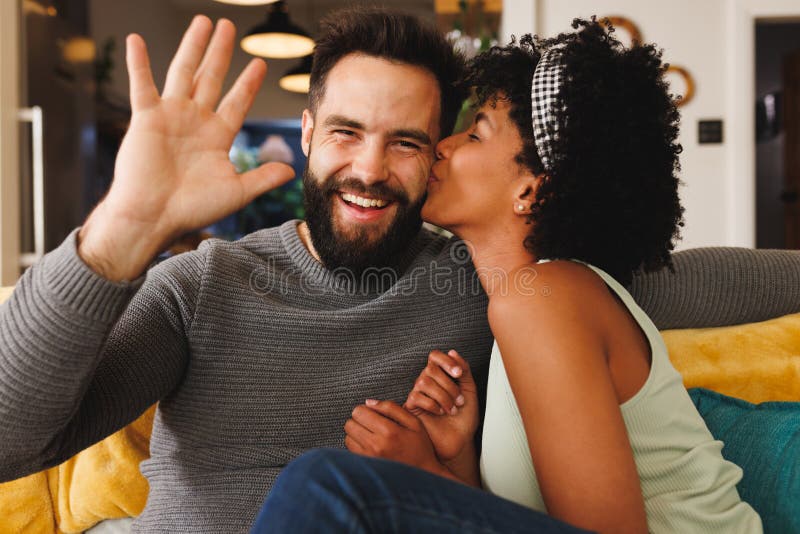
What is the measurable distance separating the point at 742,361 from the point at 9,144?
11.3 feet

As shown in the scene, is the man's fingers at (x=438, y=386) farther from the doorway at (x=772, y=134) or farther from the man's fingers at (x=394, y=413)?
the doorway at (x=772, y=134)

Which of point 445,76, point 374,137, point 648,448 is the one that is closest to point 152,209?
point 374,137

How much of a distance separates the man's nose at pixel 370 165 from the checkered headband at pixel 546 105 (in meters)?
0.35

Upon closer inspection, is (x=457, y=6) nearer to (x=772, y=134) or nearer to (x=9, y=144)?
(x=9, y=144)

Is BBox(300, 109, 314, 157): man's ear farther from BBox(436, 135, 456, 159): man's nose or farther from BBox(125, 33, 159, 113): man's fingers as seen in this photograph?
BBox(125, 33, 159, 113): man's fingers

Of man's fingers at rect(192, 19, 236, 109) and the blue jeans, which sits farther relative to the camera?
man's fingers at rect(192, 19, 236, 109)

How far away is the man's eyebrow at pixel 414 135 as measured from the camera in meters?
1.50

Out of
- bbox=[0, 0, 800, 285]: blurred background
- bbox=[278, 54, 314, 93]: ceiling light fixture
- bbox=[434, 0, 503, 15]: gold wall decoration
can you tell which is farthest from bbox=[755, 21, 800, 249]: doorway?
bbox=[278, 54, 314, 93]: ceiling light fixture

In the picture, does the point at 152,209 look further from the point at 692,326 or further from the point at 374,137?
the point at 692,326

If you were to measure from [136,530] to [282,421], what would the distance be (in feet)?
1.07

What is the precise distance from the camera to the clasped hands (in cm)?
121

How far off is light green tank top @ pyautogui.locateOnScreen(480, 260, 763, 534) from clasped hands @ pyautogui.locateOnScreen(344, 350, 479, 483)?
13 centimetres

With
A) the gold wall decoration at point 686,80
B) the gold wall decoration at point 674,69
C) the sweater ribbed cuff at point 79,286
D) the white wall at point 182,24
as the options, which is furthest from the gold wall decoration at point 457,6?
the sweater ribbed cuff at point 79,286

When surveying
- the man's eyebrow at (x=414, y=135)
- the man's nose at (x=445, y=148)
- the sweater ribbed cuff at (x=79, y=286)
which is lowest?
the sweater ribbed cuff at (x=79, y=286)
